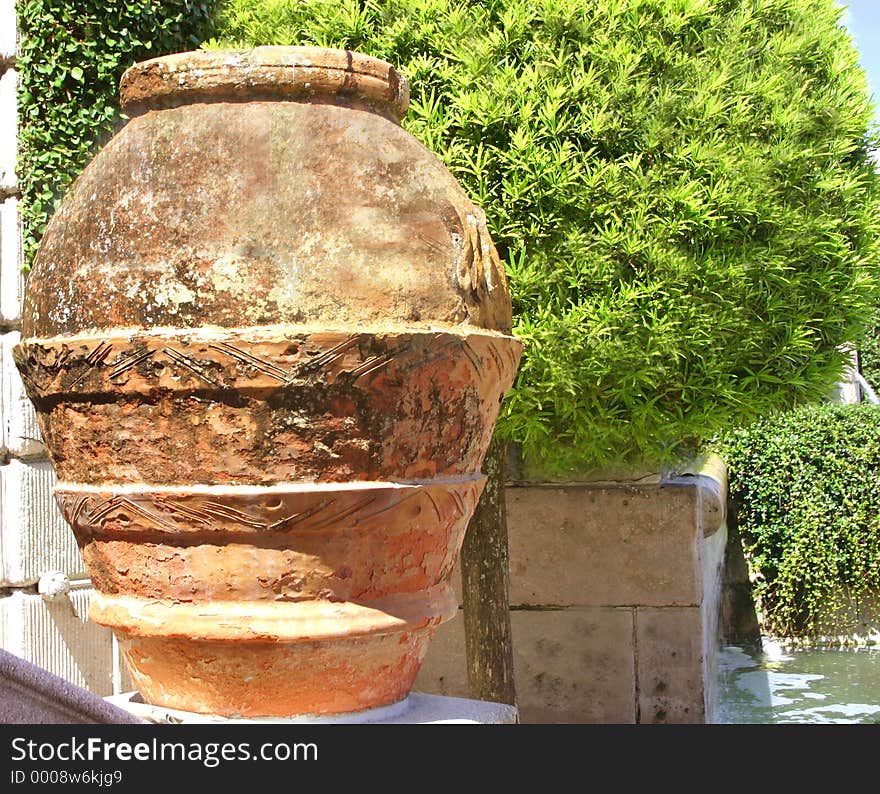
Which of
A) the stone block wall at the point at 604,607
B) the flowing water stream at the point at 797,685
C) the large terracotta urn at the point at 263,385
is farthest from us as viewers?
the flowing water stream at the point at 797,685

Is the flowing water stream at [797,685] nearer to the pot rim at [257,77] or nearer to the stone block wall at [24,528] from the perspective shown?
the stone block wall at [24,528]

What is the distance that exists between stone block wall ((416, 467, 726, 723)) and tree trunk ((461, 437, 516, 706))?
2.48 ft

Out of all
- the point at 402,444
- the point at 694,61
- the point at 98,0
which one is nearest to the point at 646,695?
the point at 694,61

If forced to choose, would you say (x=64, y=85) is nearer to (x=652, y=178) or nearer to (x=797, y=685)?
(x=652, y=178)

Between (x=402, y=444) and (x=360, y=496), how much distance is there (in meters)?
0.12

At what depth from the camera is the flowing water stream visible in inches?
214

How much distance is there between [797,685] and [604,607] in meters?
2.37

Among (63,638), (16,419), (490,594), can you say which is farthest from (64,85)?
(490,594)

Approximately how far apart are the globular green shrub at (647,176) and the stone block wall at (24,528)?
153 cm

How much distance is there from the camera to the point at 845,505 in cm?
692

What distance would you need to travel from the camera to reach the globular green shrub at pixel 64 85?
3939mm

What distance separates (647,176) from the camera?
9.66 feet

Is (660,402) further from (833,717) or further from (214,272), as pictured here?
(833,717)

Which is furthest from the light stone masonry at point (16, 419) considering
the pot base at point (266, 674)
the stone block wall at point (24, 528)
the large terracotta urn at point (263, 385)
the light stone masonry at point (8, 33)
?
the pot base at point (266, 674)
